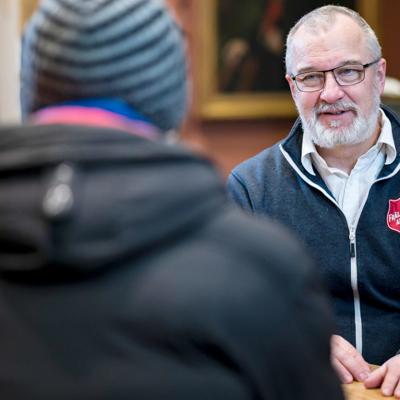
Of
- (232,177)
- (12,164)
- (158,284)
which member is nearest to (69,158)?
(12,164)

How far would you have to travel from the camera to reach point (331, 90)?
326cm

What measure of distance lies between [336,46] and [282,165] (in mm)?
495

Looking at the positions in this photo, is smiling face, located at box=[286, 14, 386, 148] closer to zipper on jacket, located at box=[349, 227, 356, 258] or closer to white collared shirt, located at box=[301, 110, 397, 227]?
white collared shirt, located at box=[301, 110, 397, 227]

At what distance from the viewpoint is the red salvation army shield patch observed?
3.12 meters

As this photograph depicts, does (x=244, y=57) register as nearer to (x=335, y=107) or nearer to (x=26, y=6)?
(x=26, y=6)

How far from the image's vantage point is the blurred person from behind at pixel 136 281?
1.17 m

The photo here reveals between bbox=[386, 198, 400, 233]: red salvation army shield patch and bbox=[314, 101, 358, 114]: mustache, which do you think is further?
bbox=[314, 101, 358, 114]: mustache

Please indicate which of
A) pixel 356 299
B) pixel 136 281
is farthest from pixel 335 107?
pixel 136 281

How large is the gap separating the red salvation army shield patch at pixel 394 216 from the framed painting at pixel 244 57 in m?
4.29

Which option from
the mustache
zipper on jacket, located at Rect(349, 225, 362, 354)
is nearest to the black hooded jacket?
zipper on jacket, located at Rect(349, 225, 362, 354)

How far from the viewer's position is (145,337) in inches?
46.8

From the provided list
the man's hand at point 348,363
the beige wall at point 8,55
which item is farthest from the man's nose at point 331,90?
the beige wall at point 8,55

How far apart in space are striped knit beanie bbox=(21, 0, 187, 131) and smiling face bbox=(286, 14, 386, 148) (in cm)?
192

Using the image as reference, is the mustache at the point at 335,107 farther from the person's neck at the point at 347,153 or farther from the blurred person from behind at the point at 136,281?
the blurred person from behind at the point at 136,281
